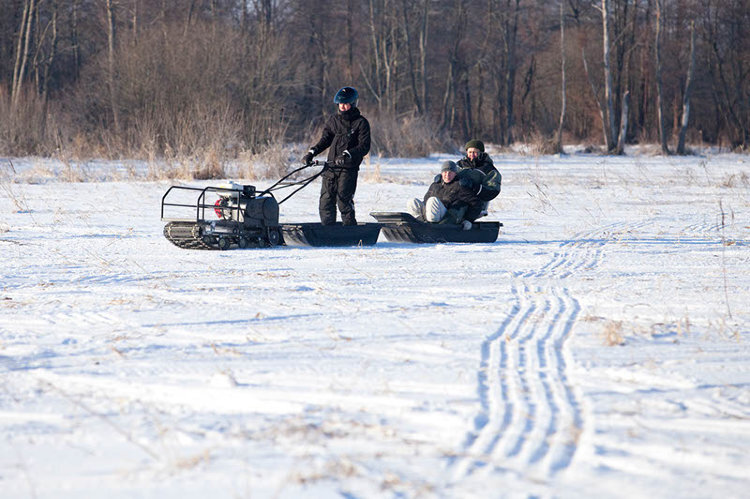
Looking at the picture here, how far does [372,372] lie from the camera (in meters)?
4.31

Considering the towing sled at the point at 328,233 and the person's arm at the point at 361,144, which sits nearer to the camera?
the towing sled at the point at 328,233

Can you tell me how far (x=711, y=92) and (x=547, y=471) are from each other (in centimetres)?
4158

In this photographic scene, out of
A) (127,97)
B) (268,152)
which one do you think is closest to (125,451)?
(268,152)

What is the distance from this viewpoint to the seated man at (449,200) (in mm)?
9695

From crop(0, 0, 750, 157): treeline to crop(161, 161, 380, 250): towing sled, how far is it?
1395cm

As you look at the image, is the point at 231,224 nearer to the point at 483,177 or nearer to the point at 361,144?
the point at 361,144

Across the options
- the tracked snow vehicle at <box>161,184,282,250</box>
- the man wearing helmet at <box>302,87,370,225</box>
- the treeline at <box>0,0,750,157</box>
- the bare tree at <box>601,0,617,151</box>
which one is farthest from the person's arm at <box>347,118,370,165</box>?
the bare tree at <box>601,0,617,151</box>

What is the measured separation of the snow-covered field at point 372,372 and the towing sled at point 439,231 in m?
0.69

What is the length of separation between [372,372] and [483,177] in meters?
5.78

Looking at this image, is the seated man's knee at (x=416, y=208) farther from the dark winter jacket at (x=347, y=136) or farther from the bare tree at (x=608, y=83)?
the bare tree at (x=608, y=83)

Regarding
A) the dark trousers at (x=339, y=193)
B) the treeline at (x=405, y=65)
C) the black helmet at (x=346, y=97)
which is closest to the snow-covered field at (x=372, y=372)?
the dark trousers at (x=339, y=193)

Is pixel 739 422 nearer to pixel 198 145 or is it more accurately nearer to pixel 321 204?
pixel 321 204

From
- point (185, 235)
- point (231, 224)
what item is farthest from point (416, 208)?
point (185, 235)

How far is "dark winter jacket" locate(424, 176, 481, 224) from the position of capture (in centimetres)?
970
